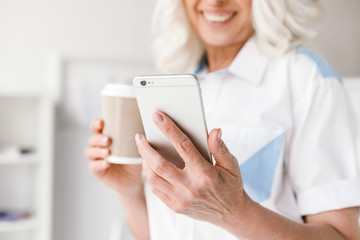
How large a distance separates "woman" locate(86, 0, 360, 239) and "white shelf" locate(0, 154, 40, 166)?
0.92 metres

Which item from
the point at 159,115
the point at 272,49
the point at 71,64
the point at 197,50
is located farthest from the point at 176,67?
the point at 71,64

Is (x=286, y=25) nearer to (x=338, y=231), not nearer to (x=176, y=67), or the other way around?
(x=176, y=67)

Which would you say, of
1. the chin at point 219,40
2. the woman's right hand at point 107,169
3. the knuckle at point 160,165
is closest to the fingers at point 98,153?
the woman's right hand at point 107,169

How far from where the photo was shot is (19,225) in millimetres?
1731

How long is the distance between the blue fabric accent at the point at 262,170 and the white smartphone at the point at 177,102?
254 millimetres

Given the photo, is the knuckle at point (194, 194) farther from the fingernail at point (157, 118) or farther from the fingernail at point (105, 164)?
the fingernail at point (105, 164)

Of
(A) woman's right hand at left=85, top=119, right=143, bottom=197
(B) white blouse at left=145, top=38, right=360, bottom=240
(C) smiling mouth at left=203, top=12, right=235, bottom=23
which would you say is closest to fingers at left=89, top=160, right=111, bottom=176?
(A) woman's right hand at left=85, top=119, right=143, bottom=197

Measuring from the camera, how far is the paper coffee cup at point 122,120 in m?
0.71

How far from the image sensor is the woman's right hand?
31.2 inches

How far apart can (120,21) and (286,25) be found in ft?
4.30

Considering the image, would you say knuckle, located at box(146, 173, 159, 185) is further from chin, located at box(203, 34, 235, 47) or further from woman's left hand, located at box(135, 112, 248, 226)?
chin, located at box(203, 34, 235, 47)

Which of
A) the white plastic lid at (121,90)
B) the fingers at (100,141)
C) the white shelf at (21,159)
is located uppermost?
the white plastic lid at (121,90)

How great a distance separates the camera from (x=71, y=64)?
1964 millimetres

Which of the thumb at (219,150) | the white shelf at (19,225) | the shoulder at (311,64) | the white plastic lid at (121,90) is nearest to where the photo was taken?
the thumb at (219,150)
